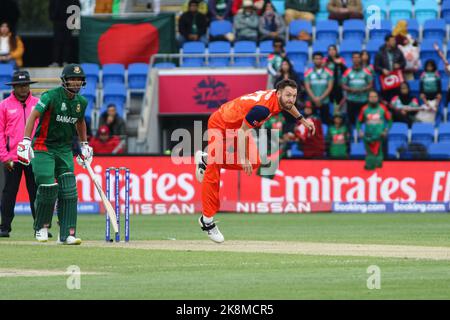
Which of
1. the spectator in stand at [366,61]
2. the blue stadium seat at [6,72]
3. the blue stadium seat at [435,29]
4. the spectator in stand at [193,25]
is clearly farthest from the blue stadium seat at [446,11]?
the blue stadium seat at [6,72]

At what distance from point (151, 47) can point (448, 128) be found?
809cm

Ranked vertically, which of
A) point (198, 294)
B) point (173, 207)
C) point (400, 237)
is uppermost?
point (198, 294)

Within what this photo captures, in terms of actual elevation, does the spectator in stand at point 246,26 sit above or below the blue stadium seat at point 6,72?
above

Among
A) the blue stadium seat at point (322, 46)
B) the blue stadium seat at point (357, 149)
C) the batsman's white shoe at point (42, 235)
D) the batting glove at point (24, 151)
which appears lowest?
the blue stadium seat at point (357, 149)

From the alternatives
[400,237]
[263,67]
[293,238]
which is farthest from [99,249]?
[263,67]

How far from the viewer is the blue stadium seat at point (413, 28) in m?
29.9

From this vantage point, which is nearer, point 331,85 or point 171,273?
point 171,273

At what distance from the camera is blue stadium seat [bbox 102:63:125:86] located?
98.9 feet

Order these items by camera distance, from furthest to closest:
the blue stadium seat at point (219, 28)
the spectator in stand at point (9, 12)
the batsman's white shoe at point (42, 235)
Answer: the spectator in stand at point (9, 12) → the blue stadium seat at point (219, 28) → the batsman's white shoe at point (42, 235)

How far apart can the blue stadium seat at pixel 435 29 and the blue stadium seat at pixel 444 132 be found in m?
3.26

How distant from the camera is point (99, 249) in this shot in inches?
589

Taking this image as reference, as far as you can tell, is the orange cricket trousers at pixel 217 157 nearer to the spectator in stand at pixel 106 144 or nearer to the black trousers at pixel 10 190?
the black trousers at pixel 10 190

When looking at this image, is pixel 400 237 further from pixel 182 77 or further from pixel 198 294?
pixel 182 77

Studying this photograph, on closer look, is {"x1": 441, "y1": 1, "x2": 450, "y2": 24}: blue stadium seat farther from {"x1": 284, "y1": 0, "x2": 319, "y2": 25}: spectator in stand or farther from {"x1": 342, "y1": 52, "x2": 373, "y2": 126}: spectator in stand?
{"x1": 342, "y1": 52, "x2": 373, "y2": 126}: spectator in stand
